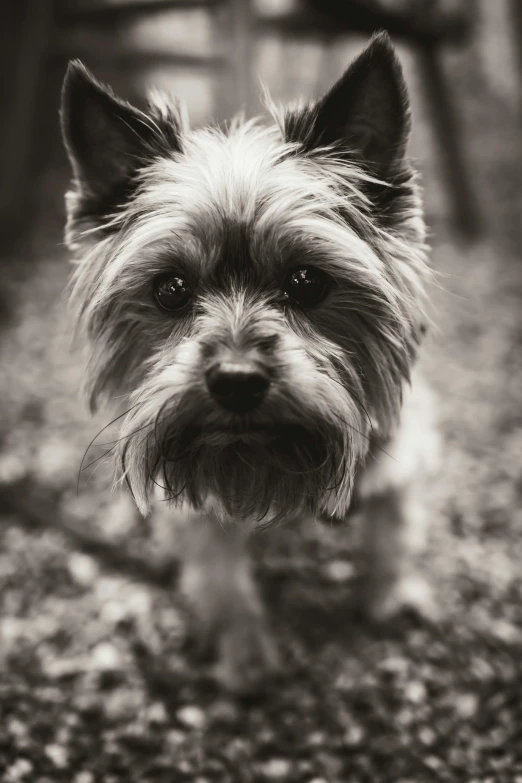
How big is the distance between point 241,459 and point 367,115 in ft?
4.10

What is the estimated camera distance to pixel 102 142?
233cm

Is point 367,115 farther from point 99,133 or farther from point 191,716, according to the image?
point 191,716

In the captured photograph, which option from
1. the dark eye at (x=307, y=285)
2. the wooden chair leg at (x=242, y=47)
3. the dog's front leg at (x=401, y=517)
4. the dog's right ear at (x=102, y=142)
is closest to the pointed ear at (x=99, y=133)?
the dog's right ear at (x=102, y=142)

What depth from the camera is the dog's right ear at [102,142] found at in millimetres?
2203

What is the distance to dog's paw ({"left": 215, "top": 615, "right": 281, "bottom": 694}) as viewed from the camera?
2875mm

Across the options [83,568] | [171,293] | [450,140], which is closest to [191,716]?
[83,568]

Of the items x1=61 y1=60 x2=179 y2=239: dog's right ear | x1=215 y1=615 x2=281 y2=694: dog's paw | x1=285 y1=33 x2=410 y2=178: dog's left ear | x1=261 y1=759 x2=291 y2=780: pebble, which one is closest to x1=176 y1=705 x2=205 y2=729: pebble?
x1=215 y1=615 x2=281 y2=694: dog's paw

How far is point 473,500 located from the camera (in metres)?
4.00

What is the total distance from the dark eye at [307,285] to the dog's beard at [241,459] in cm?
42

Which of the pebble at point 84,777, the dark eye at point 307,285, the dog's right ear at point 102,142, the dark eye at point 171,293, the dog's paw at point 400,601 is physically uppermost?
the dog's right ear at point 102,142

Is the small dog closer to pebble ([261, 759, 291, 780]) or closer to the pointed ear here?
the pointed ear

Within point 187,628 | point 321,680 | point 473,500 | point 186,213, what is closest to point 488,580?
point 473,500

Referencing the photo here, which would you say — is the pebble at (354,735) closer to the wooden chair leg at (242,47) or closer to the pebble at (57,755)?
the pebble at (57,755)

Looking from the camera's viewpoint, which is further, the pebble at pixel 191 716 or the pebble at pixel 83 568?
the pebble at pixel 83 568
